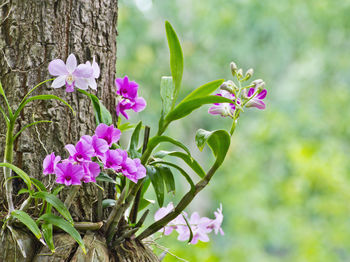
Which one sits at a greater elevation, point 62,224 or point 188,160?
point 188,160

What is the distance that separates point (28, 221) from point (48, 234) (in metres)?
0.05

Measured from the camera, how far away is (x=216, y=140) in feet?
2.90

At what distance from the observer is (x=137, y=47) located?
508 cm

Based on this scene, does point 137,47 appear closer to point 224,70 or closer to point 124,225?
point 224,70

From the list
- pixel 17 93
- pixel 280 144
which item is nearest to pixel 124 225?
pixel 17 93

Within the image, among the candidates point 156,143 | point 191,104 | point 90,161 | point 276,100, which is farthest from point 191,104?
point 276,100

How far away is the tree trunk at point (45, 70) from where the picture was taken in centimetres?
93

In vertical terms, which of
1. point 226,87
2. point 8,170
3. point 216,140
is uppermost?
point 226,87

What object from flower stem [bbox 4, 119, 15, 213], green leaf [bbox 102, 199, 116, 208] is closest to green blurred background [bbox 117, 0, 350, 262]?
green leaf [bbox 102, 199, 116, 208]

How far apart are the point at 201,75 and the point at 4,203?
479 cm

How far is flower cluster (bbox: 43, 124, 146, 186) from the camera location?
78cm

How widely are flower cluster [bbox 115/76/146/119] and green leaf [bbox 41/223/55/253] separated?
11.4 inches

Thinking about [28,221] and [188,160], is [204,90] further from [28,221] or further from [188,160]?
[28,221]

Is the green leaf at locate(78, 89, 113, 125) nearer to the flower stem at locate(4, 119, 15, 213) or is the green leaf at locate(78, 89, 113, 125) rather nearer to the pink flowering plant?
the pink flowering plant
